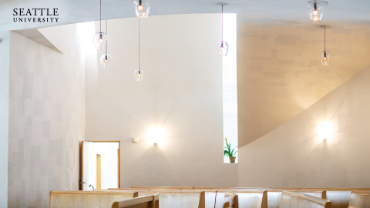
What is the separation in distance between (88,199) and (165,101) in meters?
5.91

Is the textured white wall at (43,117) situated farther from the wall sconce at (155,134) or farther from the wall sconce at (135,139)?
the wall sconce at (155,134)

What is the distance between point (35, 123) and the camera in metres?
5.57

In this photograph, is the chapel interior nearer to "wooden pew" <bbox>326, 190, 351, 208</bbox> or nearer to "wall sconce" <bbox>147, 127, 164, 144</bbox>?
"wall sconce" <bbox>147, 127, 164, 144</bbox>

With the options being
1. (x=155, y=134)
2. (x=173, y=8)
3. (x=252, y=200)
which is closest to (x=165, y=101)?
(x=155, y=134)

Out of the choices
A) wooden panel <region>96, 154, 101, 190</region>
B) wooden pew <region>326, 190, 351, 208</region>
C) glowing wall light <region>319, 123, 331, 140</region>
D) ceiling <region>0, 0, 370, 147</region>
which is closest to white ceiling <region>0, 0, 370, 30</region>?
ceiling <region>0, 0, 370, 147</region>

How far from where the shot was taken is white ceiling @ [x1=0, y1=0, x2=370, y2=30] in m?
4.55

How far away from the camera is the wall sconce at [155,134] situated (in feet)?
26.8

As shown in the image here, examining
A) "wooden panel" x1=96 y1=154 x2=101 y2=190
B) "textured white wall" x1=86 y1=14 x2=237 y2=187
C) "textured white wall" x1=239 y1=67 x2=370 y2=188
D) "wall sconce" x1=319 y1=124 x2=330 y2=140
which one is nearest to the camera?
"textured white wall" x1=239 y1=67 x2=370 y2=188

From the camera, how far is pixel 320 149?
25.1ft

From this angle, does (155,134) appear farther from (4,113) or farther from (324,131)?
(4,113)

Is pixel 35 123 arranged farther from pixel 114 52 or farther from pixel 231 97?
pixel 231 97

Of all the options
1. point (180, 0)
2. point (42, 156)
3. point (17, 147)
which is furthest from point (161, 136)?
point (180, 0)

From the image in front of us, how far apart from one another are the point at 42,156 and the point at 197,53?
4.16 meters

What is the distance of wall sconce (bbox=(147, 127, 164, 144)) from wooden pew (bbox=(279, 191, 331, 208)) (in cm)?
626
